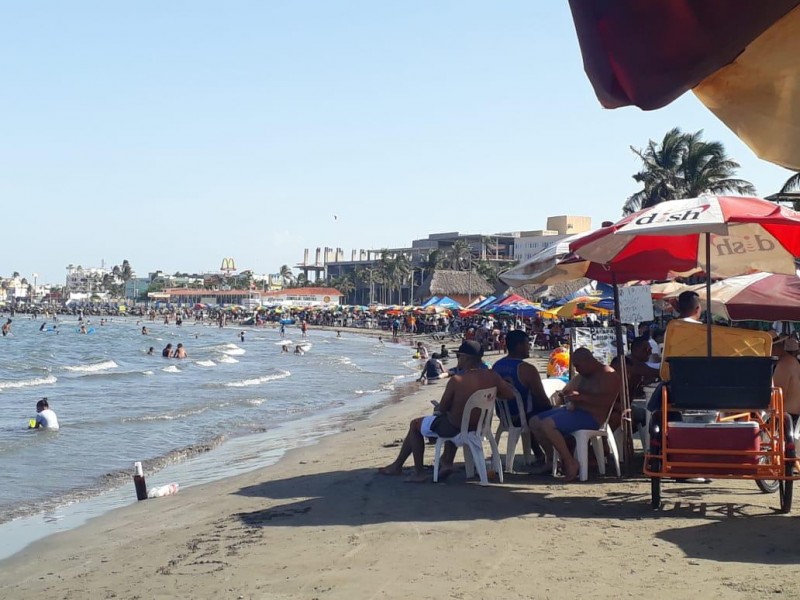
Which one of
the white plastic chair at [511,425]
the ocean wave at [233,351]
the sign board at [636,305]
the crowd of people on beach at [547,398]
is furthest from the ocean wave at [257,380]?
the white plastic chair at [511,425]

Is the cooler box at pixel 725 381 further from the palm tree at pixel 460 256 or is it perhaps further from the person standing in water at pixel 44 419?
the palm tree at pixel 460 256

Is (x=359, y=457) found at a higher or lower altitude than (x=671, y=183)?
lower

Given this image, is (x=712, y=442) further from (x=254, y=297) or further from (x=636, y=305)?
(x=254, y=297)

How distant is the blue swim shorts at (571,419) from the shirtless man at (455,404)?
0.42 metres

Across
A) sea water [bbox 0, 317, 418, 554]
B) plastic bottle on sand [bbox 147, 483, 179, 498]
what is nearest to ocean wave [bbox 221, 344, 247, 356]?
sea water [bbox 0, 317, 418, 554]

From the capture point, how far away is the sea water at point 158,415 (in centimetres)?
1185

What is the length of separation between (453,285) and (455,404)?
238 feet

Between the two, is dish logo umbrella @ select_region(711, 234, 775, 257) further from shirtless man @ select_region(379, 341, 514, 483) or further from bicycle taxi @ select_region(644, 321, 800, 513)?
shirtless man @ select_region(379, 341, 514, 483)

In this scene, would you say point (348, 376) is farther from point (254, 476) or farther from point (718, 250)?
point (718, 250)

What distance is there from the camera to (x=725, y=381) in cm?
Answer: 546

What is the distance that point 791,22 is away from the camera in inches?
57.0

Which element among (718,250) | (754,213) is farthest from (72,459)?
(754,213)

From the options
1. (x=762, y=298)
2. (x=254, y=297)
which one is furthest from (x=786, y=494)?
(x=254, y=297)

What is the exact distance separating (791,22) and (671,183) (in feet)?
123
